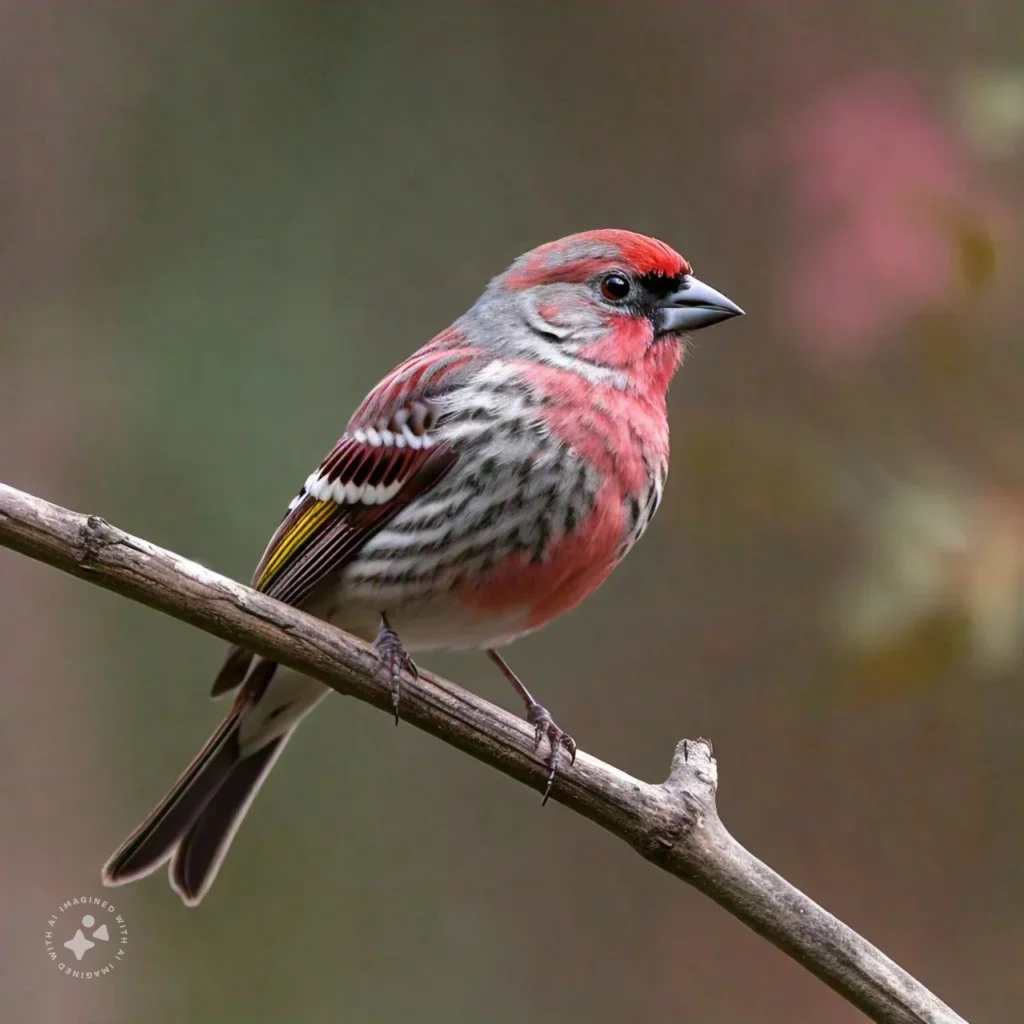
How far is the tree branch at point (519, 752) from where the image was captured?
108 inches

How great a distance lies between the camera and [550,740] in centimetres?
318

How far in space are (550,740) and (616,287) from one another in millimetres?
1351

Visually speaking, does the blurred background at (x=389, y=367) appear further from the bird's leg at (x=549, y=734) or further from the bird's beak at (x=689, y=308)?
the bird's leg at (x=549, y=734)

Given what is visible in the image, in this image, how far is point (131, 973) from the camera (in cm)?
570

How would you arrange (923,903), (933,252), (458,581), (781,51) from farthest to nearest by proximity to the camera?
(781,51) < (923,903) < (458,581) < (933,252)

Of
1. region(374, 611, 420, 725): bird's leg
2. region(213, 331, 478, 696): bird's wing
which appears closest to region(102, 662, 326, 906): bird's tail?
region(213, 331, 478, 696): bird's wing

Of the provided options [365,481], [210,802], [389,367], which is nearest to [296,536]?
[365,481]

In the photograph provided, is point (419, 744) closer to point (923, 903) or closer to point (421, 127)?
point (923, 903)

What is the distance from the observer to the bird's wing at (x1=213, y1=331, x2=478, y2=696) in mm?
3580

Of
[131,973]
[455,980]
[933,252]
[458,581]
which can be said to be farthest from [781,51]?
[131,973]

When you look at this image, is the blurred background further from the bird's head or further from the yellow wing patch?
the yellow wing patch

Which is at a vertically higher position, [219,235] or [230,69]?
[230,69]

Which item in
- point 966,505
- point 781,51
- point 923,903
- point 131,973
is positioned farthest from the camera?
point 781,51

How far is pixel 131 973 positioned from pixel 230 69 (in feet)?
Answer: 14.2
